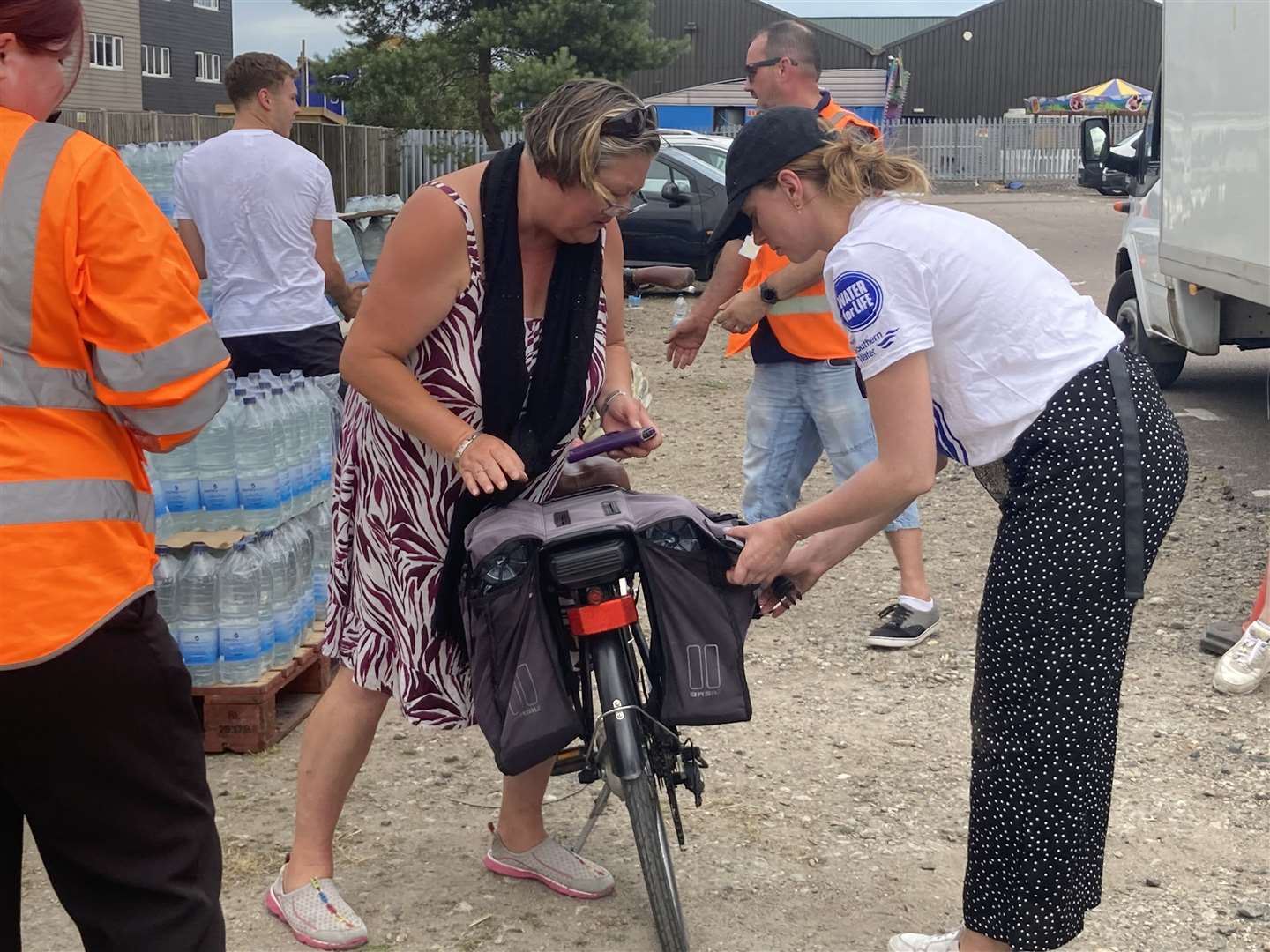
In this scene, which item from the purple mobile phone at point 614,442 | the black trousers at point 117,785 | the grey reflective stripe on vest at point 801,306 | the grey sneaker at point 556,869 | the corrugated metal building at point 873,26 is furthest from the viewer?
the corrugated metal building at point 873,26

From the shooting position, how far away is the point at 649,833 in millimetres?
3043

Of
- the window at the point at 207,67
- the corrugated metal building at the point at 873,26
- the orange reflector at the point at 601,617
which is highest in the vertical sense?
the corrugated metal building at the point at 873,26

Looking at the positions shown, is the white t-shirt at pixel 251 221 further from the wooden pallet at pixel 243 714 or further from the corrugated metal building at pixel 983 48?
the corrugated metal building at pixel 983 48

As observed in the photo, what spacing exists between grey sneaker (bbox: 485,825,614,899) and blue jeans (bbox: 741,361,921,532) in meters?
2.03

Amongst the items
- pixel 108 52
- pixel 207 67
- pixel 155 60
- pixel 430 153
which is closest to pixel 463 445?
pixel 430 153

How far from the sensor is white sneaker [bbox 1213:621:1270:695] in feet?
16.3

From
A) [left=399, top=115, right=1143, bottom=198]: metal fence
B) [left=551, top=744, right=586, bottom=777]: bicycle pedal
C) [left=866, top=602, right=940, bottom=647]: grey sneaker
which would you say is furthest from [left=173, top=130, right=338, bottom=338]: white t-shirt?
[left=399, top=115, right=1143, bottom=198]: metal fence

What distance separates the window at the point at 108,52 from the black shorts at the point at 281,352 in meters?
47.9

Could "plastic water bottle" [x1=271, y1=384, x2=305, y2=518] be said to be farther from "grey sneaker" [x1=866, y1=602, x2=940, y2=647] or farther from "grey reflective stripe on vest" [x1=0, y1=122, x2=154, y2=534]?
"grey reflective stripe on vest" [x1=0, y1=122, x2=154, y2=534]

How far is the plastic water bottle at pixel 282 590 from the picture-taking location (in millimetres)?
A: 4613

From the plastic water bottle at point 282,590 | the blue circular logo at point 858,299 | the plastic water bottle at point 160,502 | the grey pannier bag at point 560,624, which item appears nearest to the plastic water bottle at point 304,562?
the plastic water bottle at point 282,590

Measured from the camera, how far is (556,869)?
3619 mm

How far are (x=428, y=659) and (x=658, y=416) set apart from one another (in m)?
6.85

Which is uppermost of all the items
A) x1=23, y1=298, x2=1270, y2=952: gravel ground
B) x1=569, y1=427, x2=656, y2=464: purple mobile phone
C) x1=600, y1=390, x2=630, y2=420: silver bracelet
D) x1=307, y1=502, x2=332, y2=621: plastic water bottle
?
x1=600, y1=390, x2=630, y2=420: silver bracelet
